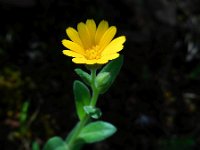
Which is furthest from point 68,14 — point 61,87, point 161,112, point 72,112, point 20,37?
point 161,112

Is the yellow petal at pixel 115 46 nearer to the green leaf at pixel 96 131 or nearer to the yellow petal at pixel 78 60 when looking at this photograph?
the yellow petal at pixel 78 60

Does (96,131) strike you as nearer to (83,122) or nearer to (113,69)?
(83,122)

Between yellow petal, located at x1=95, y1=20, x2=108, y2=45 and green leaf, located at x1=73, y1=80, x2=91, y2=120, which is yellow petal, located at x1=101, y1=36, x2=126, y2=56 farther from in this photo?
green leaf, located at x1=73, y1=80, x2=91, y2=120

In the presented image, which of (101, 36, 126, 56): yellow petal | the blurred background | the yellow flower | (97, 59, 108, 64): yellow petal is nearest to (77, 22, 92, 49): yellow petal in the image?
the yellow flower

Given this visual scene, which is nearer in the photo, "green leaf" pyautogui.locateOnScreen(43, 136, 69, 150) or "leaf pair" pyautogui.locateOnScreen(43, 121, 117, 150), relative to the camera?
"leaf pair" pyautogui.locateOnScreen(43, 121, 117, 150)

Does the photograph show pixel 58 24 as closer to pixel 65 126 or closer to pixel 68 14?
pixel 68 14

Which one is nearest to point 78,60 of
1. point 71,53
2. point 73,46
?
point 71,53

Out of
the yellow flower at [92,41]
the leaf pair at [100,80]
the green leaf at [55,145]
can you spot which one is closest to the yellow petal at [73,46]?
the yellow flower at [92,41]
